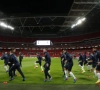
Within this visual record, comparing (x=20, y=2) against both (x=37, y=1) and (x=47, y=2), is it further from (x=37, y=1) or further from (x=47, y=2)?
(x=47, y=2)

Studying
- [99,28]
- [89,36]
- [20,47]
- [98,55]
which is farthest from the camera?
[20,47]

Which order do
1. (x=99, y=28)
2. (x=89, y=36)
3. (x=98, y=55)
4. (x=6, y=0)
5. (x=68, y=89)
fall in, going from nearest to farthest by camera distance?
(x=68, y=89)
(x=98, y=55)
(x=6, y=0)
(x=99, y=28)
(x=89, y=36)

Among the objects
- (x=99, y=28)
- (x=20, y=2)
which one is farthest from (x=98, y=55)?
(x=99, y=28)

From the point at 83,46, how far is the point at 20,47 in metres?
30.7

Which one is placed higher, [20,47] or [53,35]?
[53,35]

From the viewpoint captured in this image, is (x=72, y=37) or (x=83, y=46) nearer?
(x=83, y=46)

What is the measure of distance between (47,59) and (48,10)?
2152cm

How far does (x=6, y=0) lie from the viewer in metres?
28.7

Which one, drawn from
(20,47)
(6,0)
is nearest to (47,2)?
(6,0)

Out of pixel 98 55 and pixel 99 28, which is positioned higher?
pixel 99 28

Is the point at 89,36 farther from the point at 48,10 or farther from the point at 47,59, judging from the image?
the point at 47,59

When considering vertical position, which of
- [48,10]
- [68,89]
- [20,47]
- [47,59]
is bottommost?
[68,89]

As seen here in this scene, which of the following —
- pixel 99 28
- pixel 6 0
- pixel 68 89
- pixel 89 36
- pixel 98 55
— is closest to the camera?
pixel 68 89

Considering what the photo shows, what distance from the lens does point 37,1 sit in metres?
29.8
